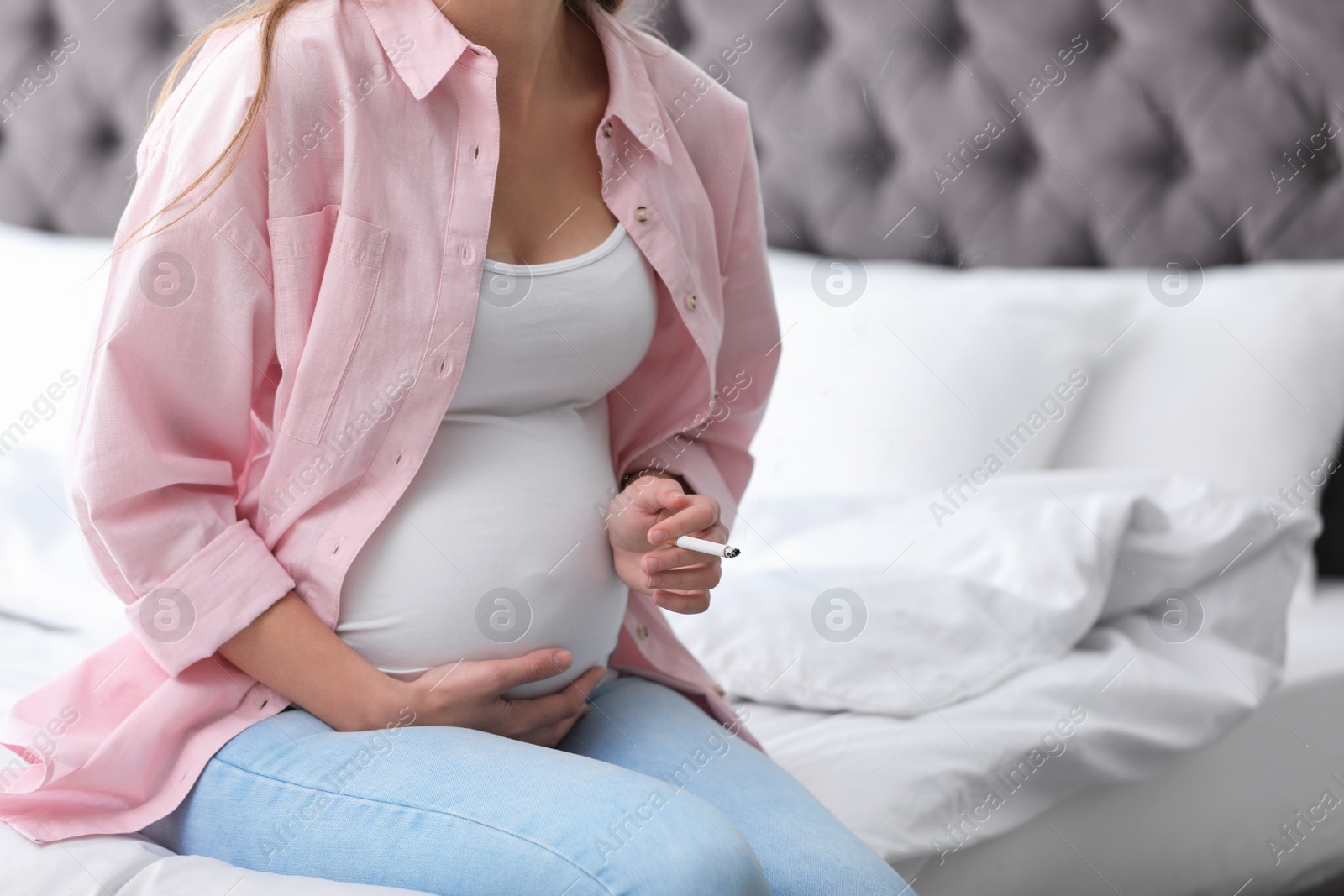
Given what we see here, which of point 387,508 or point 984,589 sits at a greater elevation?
point 387,508

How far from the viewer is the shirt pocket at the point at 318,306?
2.55 feet

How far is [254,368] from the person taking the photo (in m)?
0.79

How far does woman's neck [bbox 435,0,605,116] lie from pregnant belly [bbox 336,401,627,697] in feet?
0.87

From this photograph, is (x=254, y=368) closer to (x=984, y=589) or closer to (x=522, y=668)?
(x=522, y=668)

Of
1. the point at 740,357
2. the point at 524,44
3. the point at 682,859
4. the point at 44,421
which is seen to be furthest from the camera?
the point at 44,421

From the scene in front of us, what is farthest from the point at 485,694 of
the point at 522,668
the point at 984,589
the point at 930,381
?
the point at 930,381

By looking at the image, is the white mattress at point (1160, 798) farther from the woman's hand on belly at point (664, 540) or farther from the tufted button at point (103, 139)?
the tufted button at point (103, 139)

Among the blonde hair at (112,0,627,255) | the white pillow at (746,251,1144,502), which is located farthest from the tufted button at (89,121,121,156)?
the blonde hair at (112,0,627,255)

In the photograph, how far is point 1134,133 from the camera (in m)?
1.67

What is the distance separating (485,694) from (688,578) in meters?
0.17

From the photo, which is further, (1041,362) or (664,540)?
(1041,362)

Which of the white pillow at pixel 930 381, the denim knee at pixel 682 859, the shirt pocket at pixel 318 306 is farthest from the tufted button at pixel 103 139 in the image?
the denim knee at pixel 682 859

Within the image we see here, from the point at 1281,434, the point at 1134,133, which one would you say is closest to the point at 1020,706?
the point at 1281,434

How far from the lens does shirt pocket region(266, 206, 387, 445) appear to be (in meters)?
0.78
